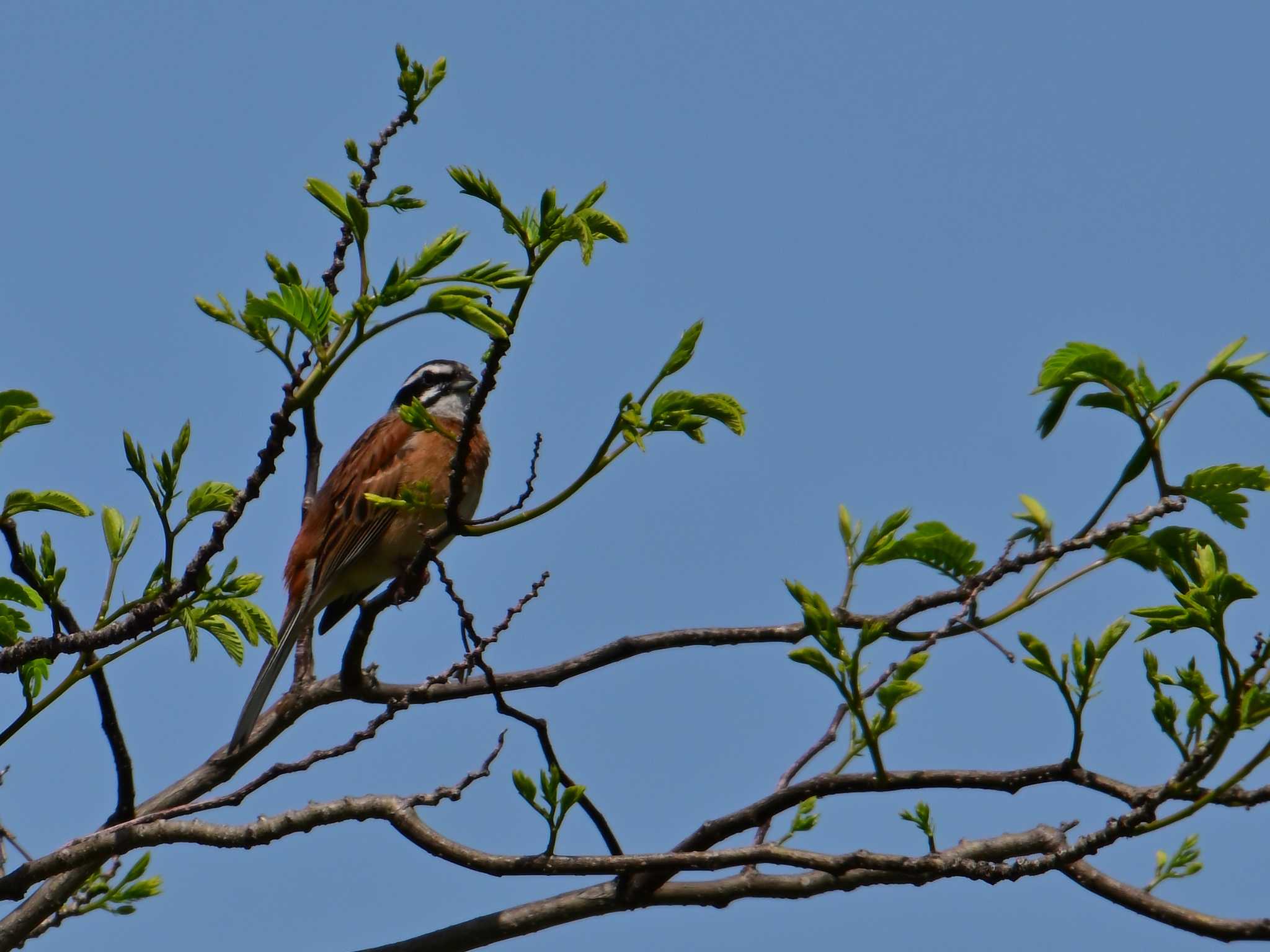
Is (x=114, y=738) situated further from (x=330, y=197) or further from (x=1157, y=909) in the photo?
(x=1157, y=909)

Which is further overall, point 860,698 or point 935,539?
point 935,539

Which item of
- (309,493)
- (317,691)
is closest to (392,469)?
(309,493)

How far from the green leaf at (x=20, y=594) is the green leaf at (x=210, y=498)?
2.07ft

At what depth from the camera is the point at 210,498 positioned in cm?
389

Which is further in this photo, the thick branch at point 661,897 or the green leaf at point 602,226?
the thick branch at point 661,897

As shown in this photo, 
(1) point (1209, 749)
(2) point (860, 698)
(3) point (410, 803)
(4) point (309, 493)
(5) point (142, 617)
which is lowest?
(1) point (1209, 749)

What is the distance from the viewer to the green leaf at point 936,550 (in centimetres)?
346

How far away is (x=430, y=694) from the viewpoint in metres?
4.78

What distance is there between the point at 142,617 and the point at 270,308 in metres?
1.19

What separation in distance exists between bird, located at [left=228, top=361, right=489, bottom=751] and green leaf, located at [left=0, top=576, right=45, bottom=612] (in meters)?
2.51

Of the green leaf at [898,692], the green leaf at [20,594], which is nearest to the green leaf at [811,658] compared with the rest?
the green leaf at [898,692]

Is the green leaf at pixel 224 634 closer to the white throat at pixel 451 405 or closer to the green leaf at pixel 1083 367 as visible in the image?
the green leaf at pixel 1083 367

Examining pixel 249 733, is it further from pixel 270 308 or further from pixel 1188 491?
pixel 1188 491

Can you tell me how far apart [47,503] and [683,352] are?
5.97 feet
